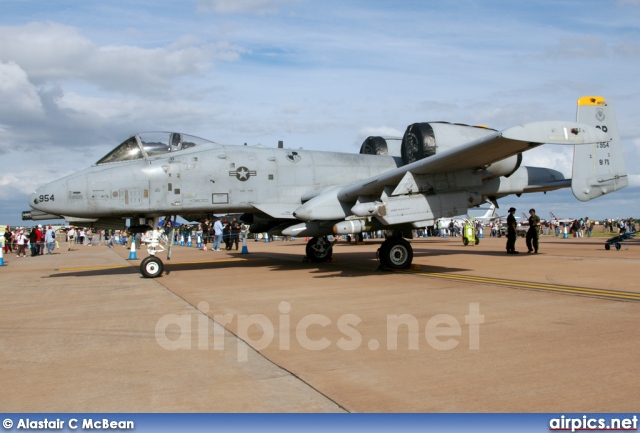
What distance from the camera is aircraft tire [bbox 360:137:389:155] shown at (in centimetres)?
1694

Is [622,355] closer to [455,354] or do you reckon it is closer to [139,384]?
[455,354]

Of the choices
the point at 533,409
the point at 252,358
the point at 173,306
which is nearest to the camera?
the point at 533,409

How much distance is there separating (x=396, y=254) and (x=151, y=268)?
595 centimetres

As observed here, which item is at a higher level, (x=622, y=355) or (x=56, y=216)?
(x=56, y=216)

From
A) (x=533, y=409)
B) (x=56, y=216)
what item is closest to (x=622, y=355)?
(x=533, y=409)

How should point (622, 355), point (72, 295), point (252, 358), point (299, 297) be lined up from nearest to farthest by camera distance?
point (622, 355) → point (252, 358) → point (299, 297) → point (72, 295)

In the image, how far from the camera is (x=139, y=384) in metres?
4.49

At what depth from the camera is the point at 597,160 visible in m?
15.1

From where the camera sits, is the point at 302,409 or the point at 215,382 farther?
the point at 215,382

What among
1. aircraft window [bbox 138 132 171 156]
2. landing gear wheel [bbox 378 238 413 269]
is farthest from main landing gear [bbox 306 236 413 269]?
aircraft window [bbox 138 132 171 156]

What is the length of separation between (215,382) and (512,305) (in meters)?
4.69

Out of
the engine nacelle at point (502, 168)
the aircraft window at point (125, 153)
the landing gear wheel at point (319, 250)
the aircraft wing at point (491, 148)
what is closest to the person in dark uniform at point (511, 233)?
the engine nacelle at point (502, 168)

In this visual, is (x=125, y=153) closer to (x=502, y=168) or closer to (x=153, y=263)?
(x=153, y=263)

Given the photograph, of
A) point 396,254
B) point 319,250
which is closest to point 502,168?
point 396,254
